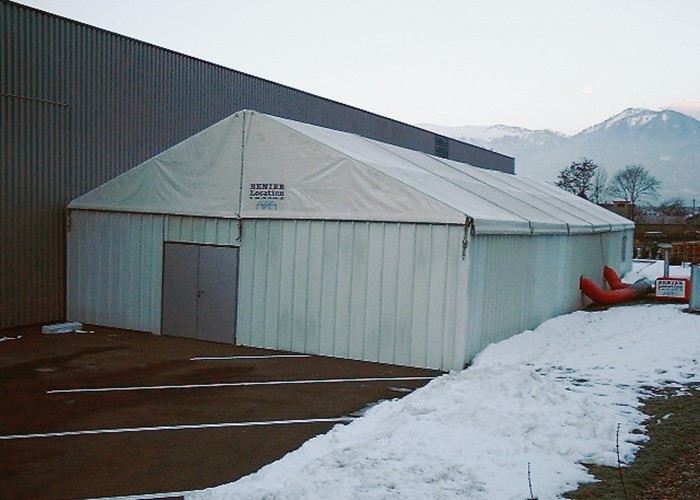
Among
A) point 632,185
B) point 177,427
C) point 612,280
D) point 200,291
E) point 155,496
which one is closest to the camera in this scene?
point 155,496

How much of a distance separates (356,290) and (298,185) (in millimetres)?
2659

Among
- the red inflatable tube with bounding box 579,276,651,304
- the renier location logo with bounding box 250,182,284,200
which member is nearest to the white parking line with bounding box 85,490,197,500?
the renier location logo with bounding box 250,182,284,200

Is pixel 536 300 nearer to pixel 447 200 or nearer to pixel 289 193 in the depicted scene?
pixel 447 200

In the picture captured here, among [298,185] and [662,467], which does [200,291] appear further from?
[662,467]

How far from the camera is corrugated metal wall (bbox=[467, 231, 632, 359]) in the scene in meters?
12.4

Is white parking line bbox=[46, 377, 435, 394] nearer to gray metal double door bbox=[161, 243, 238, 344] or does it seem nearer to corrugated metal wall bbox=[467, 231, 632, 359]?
corrugated metal wall bbox=[467, 231, 632, 359]

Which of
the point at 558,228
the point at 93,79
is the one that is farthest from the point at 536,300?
the point at 93,79

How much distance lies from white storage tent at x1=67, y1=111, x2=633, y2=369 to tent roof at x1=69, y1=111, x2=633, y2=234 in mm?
32

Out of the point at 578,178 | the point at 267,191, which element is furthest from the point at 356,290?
the point at 578,178

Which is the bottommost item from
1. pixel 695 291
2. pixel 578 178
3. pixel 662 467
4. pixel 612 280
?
pixel 662 467

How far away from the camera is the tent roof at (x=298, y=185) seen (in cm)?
1293

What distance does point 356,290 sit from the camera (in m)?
13.1

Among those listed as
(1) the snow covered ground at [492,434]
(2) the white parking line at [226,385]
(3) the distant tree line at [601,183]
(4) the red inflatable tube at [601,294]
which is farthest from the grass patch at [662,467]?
(3) the distant tree line at [601,183]

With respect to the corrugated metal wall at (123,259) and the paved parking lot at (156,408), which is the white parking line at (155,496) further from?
the corrugated metal wall at (123,259)
